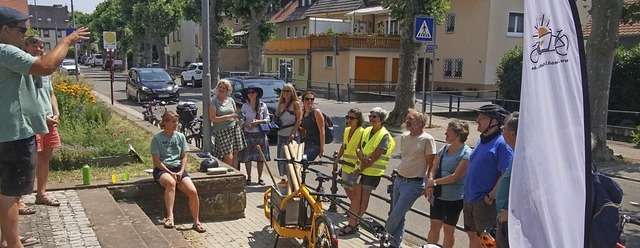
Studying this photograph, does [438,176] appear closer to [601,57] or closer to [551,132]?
[551,132]

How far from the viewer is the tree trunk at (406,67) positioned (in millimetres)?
15562

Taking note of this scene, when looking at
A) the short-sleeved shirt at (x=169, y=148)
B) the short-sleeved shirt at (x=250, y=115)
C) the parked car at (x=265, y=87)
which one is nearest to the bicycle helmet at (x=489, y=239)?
the short-sleeved shirt at (x=169, y=148)

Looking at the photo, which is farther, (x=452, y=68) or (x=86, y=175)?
(x=452, y=68)

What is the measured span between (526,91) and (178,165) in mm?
4412

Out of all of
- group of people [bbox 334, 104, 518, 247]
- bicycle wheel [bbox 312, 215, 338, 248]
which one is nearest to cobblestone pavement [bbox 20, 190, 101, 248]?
bicycle wheel [bbox 312, 215, 338, 248]

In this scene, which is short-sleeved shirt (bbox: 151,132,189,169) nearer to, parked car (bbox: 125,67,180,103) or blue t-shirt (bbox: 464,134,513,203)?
blue t-shirt (bbox: 464,134,513,203)

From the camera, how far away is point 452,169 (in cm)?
482

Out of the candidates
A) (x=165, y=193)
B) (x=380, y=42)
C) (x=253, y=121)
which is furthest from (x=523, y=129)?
(x=380, y=42)

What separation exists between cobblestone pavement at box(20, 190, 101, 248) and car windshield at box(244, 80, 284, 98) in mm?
9243

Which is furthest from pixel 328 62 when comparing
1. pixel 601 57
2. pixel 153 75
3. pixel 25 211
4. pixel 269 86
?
pixel 25 211

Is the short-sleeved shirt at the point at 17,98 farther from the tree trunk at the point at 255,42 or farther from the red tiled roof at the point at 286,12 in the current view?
the red tiled roof at the point at 286,12

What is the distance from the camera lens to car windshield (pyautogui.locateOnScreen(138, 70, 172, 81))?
2355cm

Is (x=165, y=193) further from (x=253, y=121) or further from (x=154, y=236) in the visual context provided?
(x=253, y=121)

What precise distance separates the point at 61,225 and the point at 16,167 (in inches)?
48.9
